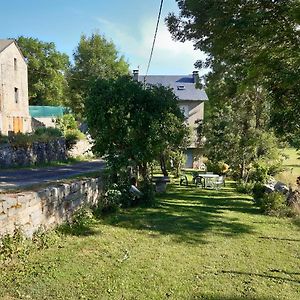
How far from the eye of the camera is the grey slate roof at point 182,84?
34.2m

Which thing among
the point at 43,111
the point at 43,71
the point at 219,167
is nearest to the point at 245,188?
the point at 219,167

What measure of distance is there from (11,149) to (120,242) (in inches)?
501

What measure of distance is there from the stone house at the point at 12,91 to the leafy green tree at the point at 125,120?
16.6 m

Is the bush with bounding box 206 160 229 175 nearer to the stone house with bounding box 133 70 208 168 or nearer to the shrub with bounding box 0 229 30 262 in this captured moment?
the stone house with bounding box 133 70 208 168

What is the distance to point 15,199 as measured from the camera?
5.79 meters

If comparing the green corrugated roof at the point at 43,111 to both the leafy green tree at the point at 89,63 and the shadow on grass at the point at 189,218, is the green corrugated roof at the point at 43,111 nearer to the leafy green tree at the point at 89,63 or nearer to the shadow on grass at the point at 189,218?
the leafy green tree at the point at 89,63

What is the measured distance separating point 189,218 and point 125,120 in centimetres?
385

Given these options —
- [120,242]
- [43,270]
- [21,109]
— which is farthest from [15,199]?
[21,109]

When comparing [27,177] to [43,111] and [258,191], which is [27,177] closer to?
[258,191]

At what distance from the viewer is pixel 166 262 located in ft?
19.3

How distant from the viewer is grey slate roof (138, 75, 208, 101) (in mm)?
34188

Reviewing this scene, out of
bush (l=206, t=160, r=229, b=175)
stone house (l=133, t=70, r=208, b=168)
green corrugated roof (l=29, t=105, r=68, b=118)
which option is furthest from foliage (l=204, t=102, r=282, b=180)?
green corrugated roof (l=29, t=105, r=68, b=118)

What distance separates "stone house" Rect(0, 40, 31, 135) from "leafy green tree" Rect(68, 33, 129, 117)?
31.7ft

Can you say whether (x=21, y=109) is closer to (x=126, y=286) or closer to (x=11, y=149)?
(x=11, y=149)
